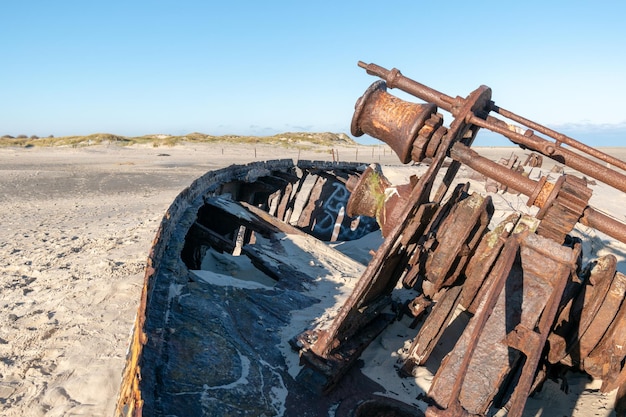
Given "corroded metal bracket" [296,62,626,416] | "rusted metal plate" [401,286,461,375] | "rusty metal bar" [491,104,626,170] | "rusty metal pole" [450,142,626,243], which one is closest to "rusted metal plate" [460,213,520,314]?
"corroded metal bracket" [296,62,626,416]

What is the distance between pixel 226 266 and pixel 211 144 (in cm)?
3167

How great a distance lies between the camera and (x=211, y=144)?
35500 mm

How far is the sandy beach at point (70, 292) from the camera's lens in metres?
3.38

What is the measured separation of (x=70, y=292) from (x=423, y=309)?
4.14 meters

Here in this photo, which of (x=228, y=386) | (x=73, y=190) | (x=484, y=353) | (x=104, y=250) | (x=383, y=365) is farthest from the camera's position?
(x=73, y=190)

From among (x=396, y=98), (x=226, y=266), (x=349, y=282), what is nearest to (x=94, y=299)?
(x=226, y=266)

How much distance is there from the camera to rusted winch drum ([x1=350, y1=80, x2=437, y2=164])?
2752 millimetres

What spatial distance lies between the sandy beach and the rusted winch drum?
7.77ft

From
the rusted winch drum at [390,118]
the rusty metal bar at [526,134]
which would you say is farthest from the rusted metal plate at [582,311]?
the rusted winch drum at [390,118]

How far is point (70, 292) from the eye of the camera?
5.18 meters

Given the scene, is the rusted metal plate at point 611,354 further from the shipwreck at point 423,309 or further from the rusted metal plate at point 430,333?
the rusted metal plate at point 430,333

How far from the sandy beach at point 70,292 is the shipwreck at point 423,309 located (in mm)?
947

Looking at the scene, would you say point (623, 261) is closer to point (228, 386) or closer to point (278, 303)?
A: point (278, 303)

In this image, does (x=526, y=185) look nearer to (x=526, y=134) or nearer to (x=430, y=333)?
(x=526, y=134)
